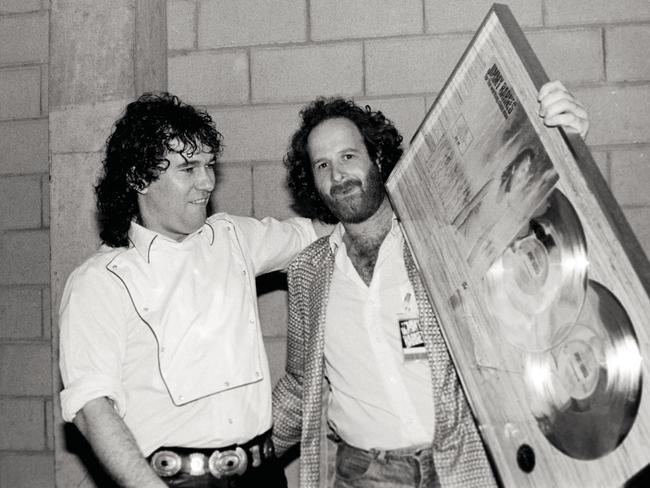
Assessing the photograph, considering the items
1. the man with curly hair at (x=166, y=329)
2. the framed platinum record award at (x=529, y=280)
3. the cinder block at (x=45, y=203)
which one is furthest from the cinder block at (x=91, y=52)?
the framed platinum record award at (x=529, y=280)

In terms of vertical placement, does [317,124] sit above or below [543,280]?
above

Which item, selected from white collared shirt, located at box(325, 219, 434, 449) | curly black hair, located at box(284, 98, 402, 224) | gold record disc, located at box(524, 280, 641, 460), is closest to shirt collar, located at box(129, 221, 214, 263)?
white collared shirt, located at box(325, 219, 434, 449)

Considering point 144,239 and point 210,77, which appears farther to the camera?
point 210,77

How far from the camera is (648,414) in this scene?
3.45 feet

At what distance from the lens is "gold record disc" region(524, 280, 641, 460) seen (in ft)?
3.60

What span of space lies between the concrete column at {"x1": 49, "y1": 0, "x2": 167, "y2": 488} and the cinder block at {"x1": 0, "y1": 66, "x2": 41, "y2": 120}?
1.23ft

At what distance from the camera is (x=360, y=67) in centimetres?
281

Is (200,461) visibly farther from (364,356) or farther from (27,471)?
(27,471)

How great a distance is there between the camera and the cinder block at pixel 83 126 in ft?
8.64

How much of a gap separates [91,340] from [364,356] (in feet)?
2.37

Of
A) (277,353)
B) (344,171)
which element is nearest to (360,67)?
(344,171)

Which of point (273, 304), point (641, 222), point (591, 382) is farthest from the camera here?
point (273, 304)

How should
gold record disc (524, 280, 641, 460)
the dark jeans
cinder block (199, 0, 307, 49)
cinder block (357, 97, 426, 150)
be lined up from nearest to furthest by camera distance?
gold record disc (524, 280, 641, 460) < the dark jeans < cinder block (357, 97, 426, 150) < cinder block (199, 0, 307, 49)

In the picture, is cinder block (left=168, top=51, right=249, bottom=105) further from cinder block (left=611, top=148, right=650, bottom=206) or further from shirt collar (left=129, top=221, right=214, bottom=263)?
cinder block (left=611, top=148, right=650, bottom=206)
